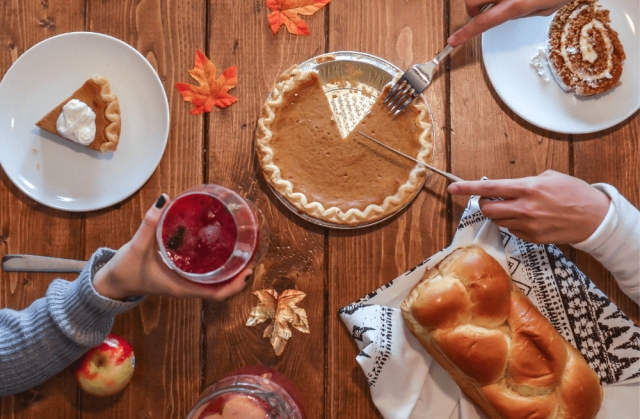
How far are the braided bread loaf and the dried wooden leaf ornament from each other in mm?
315

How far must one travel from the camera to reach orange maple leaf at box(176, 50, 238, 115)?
153 centimetres

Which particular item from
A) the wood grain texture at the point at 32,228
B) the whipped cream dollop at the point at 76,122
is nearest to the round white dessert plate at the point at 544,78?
the whipped cream dollop at the point at 76,122

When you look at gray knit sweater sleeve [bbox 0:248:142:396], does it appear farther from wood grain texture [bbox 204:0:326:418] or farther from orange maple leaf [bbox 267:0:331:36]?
orange maple leaf [bbox 267:0:331:36]

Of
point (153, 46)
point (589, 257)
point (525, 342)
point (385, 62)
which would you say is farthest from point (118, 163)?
point (589, 257)

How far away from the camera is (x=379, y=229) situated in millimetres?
1513

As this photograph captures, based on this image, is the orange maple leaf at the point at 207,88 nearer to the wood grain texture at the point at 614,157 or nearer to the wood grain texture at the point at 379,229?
the wood grain texture at the point at 379,229

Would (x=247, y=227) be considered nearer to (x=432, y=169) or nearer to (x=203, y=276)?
(x=203, y=276)

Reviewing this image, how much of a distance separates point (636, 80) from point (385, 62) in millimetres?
676

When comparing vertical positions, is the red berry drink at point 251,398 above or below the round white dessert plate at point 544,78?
below

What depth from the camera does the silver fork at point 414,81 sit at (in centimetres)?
146

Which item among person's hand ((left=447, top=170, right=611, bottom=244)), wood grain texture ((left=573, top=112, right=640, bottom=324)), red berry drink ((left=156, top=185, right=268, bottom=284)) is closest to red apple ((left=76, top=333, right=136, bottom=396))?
red berry drink ((left=156, top=185, right=268, bottom=284))

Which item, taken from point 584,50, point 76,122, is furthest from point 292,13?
point 584,50

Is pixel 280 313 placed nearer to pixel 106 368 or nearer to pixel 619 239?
pixel 106 368

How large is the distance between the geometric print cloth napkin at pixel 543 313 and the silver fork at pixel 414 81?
1.13 ft
